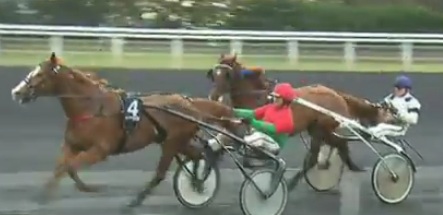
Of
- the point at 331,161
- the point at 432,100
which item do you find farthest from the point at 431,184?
the point at 432,100

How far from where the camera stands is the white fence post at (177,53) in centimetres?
1934

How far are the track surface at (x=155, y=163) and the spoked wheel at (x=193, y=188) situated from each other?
121mm

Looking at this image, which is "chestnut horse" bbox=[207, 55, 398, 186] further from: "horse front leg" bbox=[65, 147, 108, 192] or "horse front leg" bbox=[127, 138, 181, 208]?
"horse front leg" bbox=[65, 147, 108, 192]

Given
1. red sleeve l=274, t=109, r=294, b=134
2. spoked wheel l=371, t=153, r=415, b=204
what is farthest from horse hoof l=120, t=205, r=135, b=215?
spoked wheel l=371, t=153, r=415, b=204

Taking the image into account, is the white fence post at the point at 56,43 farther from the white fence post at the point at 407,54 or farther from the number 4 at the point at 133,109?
the number 4 at the point at 133,109

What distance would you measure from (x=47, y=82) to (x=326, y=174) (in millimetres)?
3546

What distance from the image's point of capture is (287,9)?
2484cm

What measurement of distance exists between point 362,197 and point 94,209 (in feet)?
9.44

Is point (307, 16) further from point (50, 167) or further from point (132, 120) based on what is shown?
point (132, 120)

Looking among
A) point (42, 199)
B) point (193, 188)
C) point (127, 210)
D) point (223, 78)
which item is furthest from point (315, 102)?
point (42, 199)

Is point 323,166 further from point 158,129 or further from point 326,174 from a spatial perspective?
point 158,129

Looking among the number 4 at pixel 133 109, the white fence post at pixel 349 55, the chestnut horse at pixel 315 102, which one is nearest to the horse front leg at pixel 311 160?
the chestnut horse at pixel 315 102

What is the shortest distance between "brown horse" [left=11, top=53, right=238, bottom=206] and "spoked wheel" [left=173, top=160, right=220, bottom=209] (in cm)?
37

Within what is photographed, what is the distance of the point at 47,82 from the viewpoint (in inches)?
386
